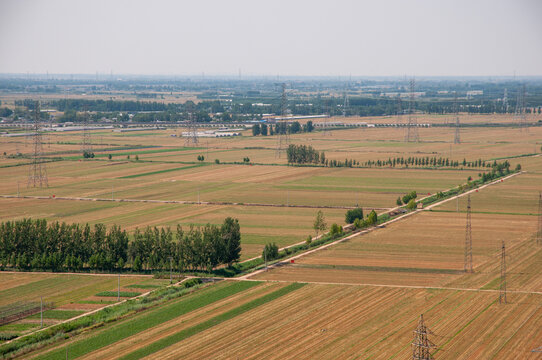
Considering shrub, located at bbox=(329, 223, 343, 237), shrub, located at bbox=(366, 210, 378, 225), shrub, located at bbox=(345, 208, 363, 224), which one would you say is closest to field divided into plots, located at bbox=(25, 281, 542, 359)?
shrub, located at bbox=(329, 223, 343, 237)

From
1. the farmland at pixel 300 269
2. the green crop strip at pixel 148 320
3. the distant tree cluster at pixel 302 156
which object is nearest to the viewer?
the green crop strip at pixel 148 320

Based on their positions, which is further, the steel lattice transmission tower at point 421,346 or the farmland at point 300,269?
the farmland at point 300,269

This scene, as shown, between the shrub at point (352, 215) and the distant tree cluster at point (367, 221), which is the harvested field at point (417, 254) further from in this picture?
the shrub at point (352, 215)

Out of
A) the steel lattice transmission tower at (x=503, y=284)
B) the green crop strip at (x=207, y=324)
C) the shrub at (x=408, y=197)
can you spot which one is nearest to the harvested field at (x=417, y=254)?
the steel lattice transmission tower at (x=503, y=284)

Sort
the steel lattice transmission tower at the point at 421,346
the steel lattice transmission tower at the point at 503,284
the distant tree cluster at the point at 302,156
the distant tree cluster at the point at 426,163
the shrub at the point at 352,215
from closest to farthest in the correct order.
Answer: the steel lattice transmission tower at the point at 421,346 < the steel lattice transmission tower at the point at 503,284 < the shrub at the point at 352,215 < the distant tree cluster at the point at 426,163 < the distant tree cluster at the point at 302,156

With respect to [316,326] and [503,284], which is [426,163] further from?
[316,326]

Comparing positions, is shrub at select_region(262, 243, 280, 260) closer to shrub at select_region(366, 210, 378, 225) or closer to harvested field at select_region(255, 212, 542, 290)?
harvested field at select_region(255, 212, 542, 290)
